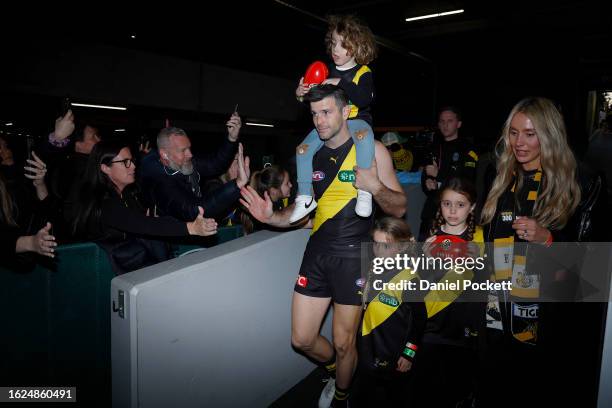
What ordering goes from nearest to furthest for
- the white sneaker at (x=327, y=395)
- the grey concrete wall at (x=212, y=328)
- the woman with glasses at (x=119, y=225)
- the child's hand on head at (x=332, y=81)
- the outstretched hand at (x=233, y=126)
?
the grey concrete wall at (x=212, y=328)
the child's hand on head at (x=332, y=81)
the woman with glasses at (x=119, y=225)
the white sneaker at (x=327, y=395)
the outstretched hand at (x=233, y=126)

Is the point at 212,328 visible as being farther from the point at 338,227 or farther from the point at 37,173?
Answer: the point at 37,173

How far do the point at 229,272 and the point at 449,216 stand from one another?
162 centimetres

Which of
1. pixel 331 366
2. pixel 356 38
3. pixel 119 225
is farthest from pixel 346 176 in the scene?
pixel 119 225

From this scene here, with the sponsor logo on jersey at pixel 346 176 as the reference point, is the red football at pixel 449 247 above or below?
below

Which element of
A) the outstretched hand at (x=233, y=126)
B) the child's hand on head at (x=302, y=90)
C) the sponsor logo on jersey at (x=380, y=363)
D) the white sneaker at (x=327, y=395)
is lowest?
the white sneaker at (x=327, y=395)

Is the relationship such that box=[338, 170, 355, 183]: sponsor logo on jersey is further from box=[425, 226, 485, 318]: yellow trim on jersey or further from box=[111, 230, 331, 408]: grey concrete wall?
box=[425, 226, 485, 318]: yellow trim on jersey

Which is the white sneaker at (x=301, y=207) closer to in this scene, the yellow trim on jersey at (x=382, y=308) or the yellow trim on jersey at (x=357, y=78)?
the yellow trim on jersey at (x=357, y=78)

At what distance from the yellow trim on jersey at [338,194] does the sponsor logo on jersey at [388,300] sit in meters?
0.66

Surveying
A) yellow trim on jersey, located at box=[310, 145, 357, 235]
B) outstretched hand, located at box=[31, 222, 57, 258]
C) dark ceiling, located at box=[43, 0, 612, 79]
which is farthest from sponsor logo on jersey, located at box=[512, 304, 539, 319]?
dark ceiling, located at box=[43, 0, 612, 79]

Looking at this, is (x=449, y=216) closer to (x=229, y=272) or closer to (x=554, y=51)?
(x=229, y=272)

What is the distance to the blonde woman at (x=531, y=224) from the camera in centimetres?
201

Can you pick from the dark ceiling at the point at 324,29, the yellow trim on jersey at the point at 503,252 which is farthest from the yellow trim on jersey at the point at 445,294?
the dark ceiling at the point at 324,29

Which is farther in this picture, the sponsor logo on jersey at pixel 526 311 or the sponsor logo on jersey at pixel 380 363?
the sponsor logo on jersey at pixel 380 363

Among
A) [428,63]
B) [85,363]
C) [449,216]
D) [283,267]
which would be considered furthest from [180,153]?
[428,63]
